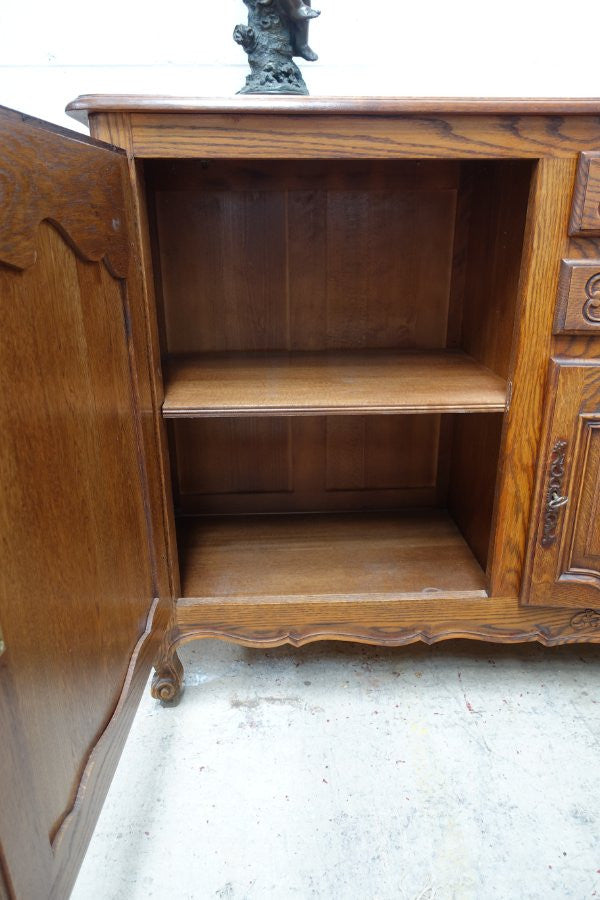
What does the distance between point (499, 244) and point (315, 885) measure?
978 mm

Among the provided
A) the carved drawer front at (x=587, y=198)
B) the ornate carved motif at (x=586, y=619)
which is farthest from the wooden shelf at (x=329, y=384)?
the ornate carved motif at (x=586, y=619)

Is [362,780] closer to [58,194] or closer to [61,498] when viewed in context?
[61,498]

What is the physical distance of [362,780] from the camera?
34.8 inches

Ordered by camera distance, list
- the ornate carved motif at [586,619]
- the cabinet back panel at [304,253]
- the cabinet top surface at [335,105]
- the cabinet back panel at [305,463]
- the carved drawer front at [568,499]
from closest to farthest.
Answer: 1. the cabinet top surface at [335,105]
2. the carved drawer front at [568,499]
3. the ornate carved motif at [586,619]
4. the cabinet back panel at [304,253]
5. the cabinet back panel at [305,463]

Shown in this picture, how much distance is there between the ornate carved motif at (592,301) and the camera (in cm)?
80

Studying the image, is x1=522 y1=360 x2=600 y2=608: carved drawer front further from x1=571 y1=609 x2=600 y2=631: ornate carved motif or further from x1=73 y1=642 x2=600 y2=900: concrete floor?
x1=73 y1=642 x2=600 y2=900: concrete floor

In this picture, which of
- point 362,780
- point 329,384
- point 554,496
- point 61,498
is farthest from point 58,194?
point 362,780

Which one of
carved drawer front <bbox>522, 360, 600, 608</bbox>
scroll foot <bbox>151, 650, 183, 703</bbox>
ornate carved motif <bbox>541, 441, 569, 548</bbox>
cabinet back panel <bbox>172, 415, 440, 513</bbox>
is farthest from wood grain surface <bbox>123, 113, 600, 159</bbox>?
scroll foot <bbox>151, 650, 183, 703</bbox>

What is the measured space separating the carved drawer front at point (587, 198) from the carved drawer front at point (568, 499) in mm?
179

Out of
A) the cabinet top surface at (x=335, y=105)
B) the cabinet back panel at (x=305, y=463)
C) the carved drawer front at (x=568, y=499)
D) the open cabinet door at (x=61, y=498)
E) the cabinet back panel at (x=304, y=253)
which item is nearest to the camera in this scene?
the open cabinet door at (x=61, y=498)

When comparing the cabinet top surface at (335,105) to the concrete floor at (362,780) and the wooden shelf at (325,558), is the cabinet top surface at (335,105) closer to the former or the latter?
the wooden shelf at (325,558)

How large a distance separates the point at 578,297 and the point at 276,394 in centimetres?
45

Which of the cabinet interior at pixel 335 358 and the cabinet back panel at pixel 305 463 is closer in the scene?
the cabinet interior at pixel 335 358

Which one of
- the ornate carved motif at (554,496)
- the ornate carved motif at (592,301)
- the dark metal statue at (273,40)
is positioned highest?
the dark metal statue at (273,40)
